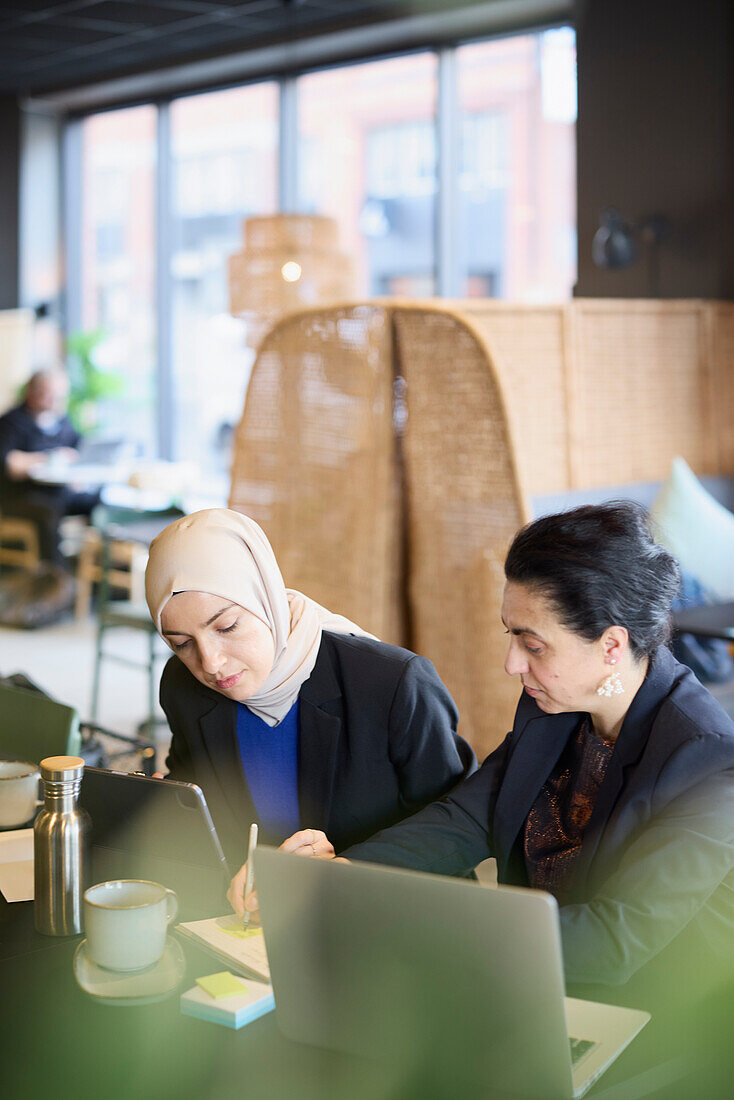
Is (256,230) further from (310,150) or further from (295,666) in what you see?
(295,666)

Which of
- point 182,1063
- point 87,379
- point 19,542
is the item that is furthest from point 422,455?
point 87,379

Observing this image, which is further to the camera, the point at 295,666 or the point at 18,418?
the point at 18,418

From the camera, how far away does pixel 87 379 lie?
336 inches

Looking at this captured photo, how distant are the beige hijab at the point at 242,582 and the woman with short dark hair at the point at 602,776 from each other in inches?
11.2

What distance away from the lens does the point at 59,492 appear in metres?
6.95

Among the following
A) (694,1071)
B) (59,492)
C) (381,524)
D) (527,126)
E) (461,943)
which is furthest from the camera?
(59,492)

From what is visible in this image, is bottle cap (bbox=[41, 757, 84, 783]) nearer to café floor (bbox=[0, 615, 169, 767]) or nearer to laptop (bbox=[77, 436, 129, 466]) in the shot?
café floor (bbox=[0, 615, 169, 767])

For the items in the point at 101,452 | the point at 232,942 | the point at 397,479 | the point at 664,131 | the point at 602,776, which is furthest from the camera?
the point at 101,452

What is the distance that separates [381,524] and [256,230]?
8.03 feet

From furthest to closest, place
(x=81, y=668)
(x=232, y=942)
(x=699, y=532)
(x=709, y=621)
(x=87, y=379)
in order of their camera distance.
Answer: (x=87, y=379) → (x=81, y=668) → (x=699, y=532) → (x=709, y=621) → (x=232, y=942)

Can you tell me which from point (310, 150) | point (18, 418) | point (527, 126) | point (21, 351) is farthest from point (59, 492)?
point (527, 126)

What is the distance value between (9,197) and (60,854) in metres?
8.53

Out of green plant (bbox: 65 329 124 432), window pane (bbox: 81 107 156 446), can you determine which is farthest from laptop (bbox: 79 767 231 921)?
green plant (bbox: 65 329 124 432)

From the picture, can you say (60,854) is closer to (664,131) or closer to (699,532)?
(699,532)
